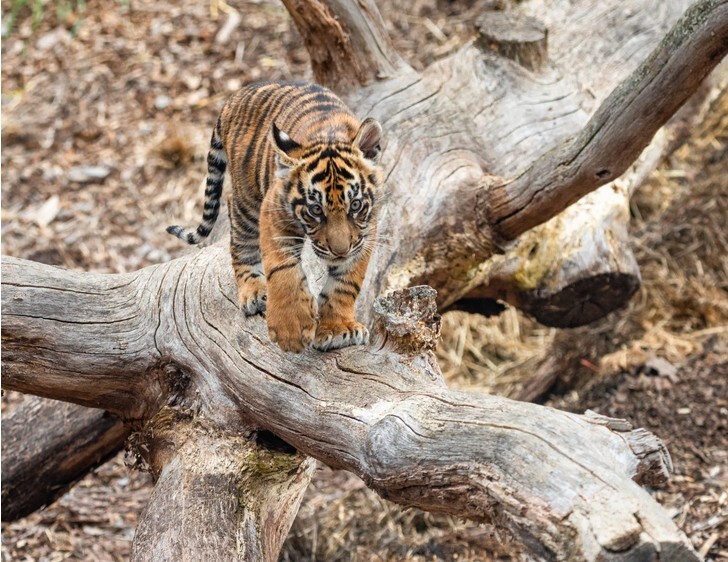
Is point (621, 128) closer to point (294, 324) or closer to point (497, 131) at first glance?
point (497, 131)

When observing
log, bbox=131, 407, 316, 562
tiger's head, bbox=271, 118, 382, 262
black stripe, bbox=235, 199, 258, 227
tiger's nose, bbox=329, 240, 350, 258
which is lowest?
log, bbox=131, 407, 316, 562

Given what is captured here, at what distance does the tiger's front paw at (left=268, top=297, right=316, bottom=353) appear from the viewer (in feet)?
11.2

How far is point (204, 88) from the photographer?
7621 mm

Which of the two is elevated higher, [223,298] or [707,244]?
[223,298]

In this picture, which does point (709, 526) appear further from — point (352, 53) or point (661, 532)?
point (352, 53)

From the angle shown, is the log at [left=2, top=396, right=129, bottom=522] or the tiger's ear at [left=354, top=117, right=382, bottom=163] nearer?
the tiger's ear at [left=354, top=117, right=382, bottom=163]

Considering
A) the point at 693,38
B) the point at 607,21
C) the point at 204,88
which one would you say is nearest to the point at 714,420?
the point at 693,38

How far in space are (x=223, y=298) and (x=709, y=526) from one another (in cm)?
243

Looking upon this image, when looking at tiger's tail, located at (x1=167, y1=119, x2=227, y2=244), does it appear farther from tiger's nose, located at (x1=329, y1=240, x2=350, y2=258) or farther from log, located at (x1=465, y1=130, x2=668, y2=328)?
log, located at (x1=465, y1=130, x2=668, y2=328)

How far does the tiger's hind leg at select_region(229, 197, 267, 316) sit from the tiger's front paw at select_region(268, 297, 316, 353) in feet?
1.02

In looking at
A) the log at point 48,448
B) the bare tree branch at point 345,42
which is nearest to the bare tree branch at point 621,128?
the bare tree branch at point 345,42

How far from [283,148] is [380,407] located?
1.06 metres

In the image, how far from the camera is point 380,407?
3125mm

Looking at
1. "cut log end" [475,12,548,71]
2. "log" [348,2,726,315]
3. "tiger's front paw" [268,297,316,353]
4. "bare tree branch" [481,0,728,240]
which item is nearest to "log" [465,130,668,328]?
"log" [348,2,726,315]
